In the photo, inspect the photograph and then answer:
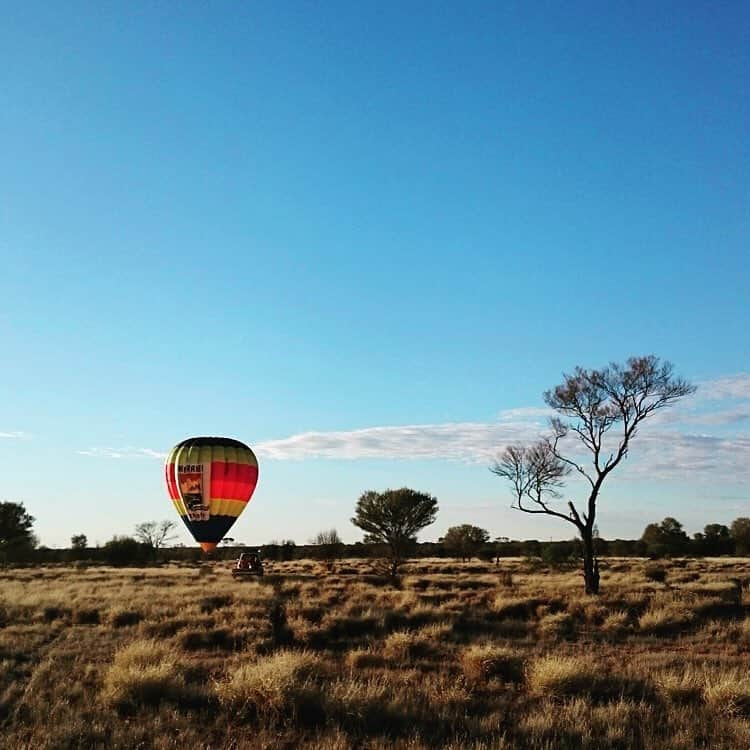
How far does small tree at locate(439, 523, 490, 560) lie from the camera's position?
285ft

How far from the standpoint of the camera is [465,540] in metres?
88.9

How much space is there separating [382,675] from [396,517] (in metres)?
57.9

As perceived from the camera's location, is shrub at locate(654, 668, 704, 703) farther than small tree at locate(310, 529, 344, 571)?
No

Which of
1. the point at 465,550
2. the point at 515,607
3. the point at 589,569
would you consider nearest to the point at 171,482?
the point at 515,607

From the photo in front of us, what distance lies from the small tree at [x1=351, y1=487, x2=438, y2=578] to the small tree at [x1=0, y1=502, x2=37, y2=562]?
138 feet

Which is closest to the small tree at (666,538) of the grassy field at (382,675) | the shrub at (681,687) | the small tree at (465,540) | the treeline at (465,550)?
the treeline at (465,550)

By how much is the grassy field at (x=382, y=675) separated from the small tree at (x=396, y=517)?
4602cm

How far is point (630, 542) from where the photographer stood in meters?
92.1

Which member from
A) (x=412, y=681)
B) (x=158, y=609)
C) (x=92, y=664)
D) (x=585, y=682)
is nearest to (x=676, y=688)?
(x=585, y=682)

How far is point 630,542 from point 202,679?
285ft

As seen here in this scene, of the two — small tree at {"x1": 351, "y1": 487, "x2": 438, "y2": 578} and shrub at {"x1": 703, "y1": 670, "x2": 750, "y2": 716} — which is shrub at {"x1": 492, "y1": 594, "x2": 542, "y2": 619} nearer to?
shrub at {"x1": 703, "y1": 670, "x2": 750, "y2": 716}

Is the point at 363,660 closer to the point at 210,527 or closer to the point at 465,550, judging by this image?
the point at 210,527

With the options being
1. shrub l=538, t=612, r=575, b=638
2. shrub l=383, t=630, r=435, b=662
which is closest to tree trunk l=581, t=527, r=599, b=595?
shrub l=538, t=612, r=575, b=638

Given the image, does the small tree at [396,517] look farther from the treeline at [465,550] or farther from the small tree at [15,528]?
the small tree at [15,528]
